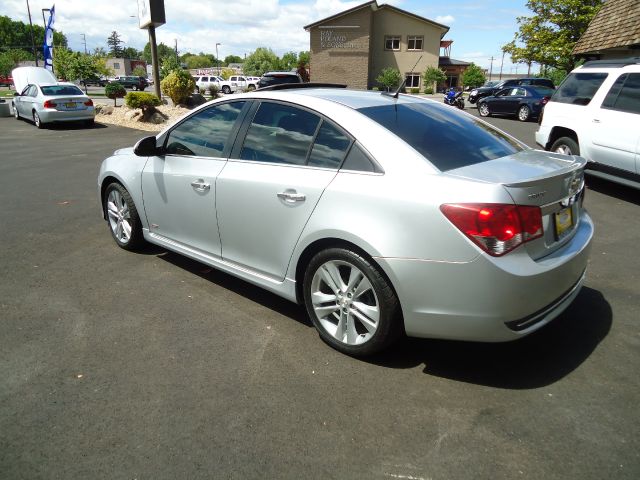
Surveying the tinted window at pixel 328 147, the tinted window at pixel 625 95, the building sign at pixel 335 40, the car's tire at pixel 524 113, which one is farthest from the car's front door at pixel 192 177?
the building sign at pixel 335 40

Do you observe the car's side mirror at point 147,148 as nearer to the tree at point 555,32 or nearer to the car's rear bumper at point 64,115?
the car's rear bumper at point 64,115

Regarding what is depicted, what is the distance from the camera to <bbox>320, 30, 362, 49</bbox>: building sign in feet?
152

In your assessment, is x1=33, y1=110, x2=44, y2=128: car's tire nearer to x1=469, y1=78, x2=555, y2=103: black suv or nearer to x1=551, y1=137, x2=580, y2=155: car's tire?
x1=551, y1=137, x2=580, y2=155: car's tire

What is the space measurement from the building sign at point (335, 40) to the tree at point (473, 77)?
1339 centimetres

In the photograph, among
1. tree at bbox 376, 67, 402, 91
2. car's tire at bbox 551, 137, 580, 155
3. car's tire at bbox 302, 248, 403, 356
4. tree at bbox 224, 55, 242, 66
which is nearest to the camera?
car's tire at bbox 302, 248, 403, 356

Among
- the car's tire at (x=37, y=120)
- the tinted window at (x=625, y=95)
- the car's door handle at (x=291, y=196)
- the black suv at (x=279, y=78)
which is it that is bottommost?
the car's tire at (x=37, y=120)

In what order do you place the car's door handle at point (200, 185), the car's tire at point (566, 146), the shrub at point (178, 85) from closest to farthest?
the car's door handle at point (200, 185) → the car's tire at point (566, 146) → the shrub at point (178, 85)

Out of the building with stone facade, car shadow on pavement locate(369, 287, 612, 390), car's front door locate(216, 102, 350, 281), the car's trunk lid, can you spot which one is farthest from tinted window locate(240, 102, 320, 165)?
the building with stone facade

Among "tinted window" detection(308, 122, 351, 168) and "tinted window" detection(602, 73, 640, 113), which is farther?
"tinted window" detection(602, 73, 640, 113)

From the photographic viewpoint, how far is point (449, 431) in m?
2.50

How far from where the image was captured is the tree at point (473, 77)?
5166cm

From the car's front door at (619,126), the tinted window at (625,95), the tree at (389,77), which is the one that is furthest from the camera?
the tree at (389,77)

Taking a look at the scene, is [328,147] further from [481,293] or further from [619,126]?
[619,126]

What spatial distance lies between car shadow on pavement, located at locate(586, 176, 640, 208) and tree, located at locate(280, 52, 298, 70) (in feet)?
208
